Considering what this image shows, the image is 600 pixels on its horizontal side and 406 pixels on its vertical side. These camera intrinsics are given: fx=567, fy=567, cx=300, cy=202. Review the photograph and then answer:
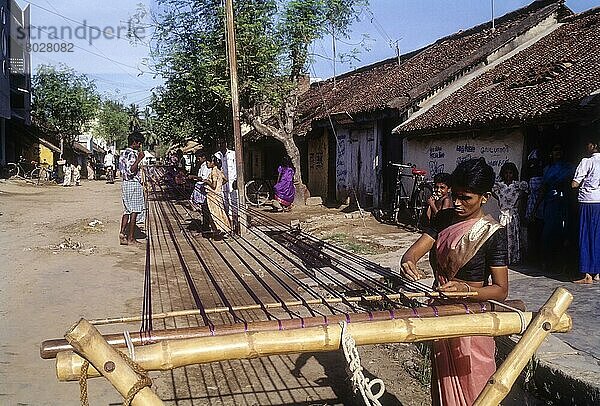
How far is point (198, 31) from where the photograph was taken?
1486cm

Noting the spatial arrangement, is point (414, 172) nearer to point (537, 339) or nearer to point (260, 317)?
point (260, 317)

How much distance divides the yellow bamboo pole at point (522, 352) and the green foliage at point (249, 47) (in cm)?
1237

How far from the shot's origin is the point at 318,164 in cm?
1878

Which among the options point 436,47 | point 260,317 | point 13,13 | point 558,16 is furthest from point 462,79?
point 13,13

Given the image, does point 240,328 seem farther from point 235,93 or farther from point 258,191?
point 258,191

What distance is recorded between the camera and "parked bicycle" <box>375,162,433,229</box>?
11.1 metres

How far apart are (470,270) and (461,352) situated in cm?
36

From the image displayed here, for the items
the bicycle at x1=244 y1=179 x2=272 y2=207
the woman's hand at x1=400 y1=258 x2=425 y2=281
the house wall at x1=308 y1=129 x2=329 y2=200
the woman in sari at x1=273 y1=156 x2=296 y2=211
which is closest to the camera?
the woman's hand at x1=400 y1=258 x2=425 y2=281

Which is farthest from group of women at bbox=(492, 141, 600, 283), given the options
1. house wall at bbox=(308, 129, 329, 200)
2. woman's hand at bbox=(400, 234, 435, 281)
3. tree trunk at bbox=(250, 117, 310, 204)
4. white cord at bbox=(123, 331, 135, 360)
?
house wall at bbox=(308, 129, 329, 200)

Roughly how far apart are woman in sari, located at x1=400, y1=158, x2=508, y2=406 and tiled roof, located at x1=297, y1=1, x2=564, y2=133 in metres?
10.4

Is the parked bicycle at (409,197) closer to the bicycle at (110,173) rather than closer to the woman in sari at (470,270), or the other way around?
the woman in sari at (470,270)

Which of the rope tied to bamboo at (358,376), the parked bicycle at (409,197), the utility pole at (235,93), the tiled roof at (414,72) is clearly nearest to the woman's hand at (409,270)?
the rope tied to bamboo at (358,376)

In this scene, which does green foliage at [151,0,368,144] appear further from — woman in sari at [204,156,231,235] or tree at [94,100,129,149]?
tree at [94,100,129,149]

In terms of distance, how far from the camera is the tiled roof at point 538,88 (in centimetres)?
773
